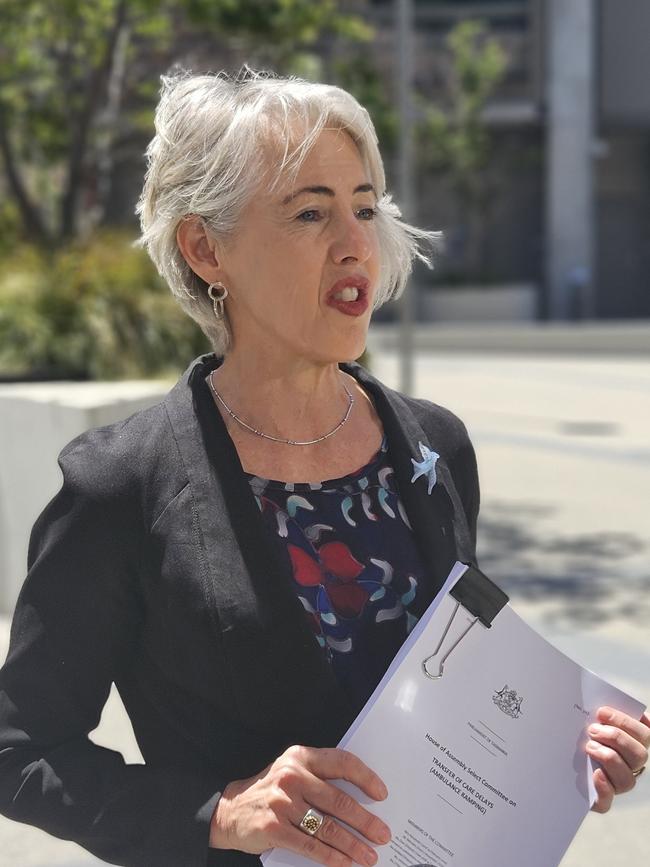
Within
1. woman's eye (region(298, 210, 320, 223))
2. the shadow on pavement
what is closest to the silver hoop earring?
woman's eye (region(298, 210, 320, 223))

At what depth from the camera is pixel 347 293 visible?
1.58 meters

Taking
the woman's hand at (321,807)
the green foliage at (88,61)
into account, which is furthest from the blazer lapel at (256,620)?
the green foliage at (88,61)

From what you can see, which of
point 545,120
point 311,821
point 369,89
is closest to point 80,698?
point 311,821

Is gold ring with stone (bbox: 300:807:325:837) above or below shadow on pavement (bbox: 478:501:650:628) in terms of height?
above

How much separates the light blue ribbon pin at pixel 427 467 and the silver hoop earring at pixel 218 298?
320 millimetres

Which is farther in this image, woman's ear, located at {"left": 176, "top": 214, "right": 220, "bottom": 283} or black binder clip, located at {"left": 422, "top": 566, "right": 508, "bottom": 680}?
woman's ear, located at {"left": 176, "top": 214, "right": 220, "bottom": 283}

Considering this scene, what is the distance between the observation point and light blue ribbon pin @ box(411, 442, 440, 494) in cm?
166

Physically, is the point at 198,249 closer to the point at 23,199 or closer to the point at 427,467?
the point at 427,467

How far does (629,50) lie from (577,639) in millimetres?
27060

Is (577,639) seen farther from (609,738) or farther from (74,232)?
(74,232)

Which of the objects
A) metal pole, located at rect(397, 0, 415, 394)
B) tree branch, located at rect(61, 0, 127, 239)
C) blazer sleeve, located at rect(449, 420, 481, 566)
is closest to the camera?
blazer sleeve, located at rect(449, 420, 481, 566)

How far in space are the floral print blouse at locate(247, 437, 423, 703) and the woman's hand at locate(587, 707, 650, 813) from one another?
0.83ft

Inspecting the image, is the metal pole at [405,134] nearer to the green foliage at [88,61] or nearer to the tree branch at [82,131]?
the green foliage at [88,61]

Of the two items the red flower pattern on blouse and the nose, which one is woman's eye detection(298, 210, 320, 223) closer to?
the nose
